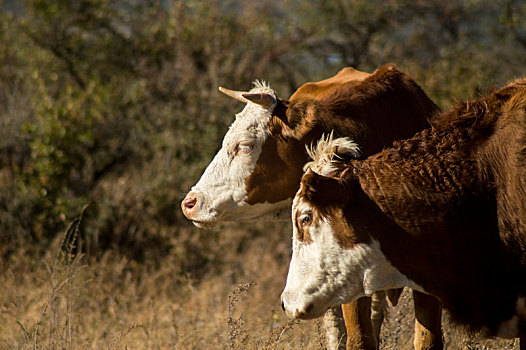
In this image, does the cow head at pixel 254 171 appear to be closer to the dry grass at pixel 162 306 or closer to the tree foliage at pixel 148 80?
the dry grass at pixel 162 306

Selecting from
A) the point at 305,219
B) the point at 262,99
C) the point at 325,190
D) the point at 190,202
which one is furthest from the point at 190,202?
the point at 325,190

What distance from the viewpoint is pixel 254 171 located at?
4211 millimetres

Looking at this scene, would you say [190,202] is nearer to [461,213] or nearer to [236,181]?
[236,181]

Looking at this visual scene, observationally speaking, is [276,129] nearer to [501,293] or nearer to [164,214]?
[501,293]

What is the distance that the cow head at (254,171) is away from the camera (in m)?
4.17

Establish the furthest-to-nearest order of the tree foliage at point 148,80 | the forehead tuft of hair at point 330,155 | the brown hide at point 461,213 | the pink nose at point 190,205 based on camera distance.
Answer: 1. the tree foliage at point 148,80
2. the pink nose at point 190,205
3. the forehead tuft of hair at point 330,155
4. the brown hide at point 461,213

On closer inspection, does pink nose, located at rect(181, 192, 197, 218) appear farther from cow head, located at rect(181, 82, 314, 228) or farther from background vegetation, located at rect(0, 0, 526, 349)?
background vegetation, located at rect(0, 0, 526, 349)

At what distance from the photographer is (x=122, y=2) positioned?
11.1 m

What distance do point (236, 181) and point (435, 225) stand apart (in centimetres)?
144

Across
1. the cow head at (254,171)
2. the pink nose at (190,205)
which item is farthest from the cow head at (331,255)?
the pink nose at (190,205)

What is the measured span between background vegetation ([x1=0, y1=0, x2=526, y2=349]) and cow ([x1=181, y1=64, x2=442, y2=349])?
79 cm

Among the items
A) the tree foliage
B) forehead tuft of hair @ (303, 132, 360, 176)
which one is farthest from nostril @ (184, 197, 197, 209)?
the tree foliage

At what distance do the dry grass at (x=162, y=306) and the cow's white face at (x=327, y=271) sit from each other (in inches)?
28.1

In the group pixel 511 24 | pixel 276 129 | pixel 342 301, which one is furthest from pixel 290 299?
pixel 511 24
